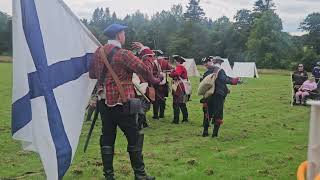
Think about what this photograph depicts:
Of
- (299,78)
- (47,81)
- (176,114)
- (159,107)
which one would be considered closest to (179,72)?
(176,114)

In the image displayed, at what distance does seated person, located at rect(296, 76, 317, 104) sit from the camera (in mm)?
20984

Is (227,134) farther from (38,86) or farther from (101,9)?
(101,9)

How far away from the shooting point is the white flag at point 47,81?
5.52m

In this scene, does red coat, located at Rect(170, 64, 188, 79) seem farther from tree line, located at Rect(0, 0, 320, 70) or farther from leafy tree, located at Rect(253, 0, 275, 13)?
leafy tree, located at Rect(253, 0, 275, 13)

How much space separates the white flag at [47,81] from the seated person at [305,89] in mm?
16140

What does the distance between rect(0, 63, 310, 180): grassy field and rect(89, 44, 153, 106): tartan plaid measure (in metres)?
1.57

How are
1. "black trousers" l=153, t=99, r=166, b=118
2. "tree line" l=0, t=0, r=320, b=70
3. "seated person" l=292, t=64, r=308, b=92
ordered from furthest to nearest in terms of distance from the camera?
1. "tree line" l=0, t=0, r=320, b=70
2. "seated person" l=292, t=64, r=308, b=92
3. "black trousers" l=153, t=99, r=166, b=118

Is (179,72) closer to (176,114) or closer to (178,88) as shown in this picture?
(178,88)

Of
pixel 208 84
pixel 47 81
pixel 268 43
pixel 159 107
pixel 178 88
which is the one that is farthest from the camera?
pixel 268 43

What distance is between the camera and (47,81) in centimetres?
573

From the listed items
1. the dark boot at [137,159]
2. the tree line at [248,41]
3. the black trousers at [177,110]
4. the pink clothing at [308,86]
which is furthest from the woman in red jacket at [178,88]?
the tree line at [248,41]

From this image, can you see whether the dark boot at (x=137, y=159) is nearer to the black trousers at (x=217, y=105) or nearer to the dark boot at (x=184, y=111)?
the black trousers at (x=217, y=105)

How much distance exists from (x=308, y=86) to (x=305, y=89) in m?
0.17

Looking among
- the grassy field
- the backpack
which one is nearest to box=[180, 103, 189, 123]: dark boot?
the grassy field
